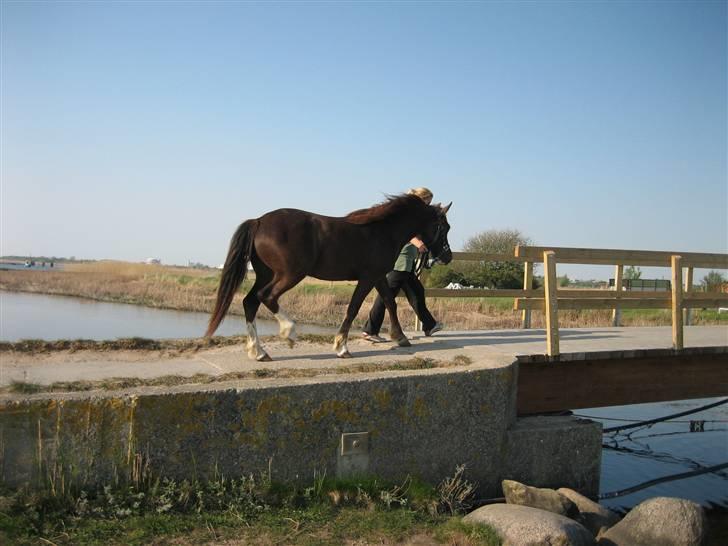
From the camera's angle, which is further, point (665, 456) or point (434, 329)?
point (665, 456)

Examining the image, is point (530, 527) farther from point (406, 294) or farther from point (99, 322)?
point (99, 322)

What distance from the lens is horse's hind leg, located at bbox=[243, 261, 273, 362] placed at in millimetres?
6078

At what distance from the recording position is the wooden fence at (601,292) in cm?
687

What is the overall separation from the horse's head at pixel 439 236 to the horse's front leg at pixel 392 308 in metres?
0.82

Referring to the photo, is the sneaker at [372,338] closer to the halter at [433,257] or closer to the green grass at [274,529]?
the halter at [433,257]

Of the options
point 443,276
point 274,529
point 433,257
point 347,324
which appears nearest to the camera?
point 274,529

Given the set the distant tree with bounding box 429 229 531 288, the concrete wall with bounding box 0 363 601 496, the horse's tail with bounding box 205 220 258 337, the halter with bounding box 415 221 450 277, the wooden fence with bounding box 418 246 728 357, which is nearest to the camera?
the concrete wall with bounding box 0 363 601 496

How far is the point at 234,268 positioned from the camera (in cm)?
593

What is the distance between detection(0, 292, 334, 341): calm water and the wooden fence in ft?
23.8

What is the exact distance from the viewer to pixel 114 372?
5398mm

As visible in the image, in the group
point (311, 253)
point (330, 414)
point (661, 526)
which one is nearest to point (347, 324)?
point (311, 253)

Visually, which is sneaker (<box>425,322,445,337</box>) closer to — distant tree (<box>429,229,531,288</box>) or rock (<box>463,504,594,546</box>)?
rock (<box>463,504,594,546</box>)

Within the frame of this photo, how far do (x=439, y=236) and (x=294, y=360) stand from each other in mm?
2637

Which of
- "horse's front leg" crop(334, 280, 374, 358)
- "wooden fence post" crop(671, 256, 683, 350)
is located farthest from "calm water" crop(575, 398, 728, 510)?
"horse's front leg" crop(334, 280, 374, 358)
